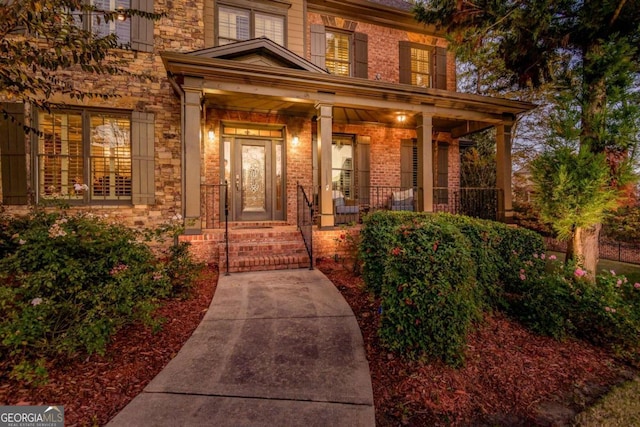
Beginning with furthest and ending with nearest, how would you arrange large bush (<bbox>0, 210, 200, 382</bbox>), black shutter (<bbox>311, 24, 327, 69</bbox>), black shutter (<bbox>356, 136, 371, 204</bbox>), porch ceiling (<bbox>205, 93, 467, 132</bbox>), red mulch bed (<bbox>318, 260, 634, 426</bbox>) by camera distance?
black shutter (<bbox>356, 136, 371, 204</bbox>), black shutter (<bbox>311, 24, 327, 69</bbox>), porch ceiling (<bbox>205, 93, 467, 132</bbox>), large bush (<bbox>0, 210, 200, 382</bbox>), red mulch bed (<bbox>318, 260, 634, 426</bbox>)

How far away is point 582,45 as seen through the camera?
4992 mm

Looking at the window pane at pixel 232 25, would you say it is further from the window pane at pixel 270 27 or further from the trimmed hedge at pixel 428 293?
the trimmed hedge at pixel 428 293

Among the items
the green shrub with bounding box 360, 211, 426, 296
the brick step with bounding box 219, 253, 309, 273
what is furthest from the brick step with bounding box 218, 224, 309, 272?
the green shrub with bounding box 360, 211, 426, 296

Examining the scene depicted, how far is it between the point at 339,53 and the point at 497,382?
27.7ft

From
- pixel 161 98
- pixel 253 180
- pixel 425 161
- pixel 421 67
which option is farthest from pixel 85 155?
pixel 421 67

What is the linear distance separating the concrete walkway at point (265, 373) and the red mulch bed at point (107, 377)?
13 cm

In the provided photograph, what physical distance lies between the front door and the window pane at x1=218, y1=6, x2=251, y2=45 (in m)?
2.42

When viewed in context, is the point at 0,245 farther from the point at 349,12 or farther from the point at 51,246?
the point at 349,12

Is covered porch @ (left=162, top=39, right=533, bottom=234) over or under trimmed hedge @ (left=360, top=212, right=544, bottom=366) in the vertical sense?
over

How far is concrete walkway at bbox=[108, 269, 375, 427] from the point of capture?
6.21 ft

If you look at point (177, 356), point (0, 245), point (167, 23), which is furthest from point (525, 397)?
point (167, 23)

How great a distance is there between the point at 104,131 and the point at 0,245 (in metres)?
3.91

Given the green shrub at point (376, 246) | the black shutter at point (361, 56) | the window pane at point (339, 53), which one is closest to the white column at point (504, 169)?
the black shutter at point (361, 56)

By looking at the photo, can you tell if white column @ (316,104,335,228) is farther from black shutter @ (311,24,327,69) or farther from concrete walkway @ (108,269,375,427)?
concrete walkway @ (108,269,375,427)
